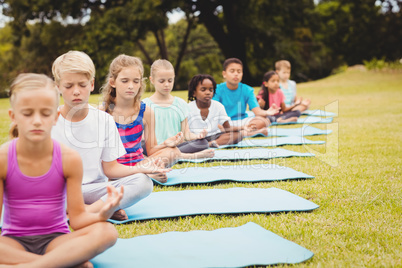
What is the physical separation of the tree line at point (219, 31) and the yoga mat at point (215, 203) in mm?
16076

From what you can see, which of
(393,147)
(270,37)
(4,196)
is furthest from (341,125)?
(270,37)

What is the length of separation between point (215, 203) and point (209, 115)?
2721 mm

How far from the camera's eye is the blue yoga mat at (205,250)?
2115 millimetres

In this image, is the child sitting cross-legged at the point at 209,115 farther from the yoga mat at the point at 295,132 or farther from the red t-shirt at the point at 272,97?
the red t-shirt at the point at 272,97

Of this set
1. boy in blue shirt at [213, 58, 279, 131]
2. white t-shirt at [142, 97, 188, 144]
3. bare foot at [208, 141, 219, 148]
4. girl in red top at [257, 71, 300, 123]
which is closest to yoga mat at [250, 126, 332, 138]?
boy in blue shirt at [213, 58, 279, 131]

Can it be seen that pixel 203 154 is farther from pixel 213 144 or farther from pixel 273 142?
pixel 273 142

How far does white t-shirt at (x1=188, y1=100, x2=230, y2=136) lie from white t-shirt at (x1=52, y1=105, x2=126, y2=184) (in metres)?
2.68

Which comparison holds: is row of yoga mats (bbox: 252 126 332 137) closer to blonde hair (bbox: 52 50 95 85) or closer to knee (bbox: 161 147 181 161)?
knee (bbox: 161 147 181 161)

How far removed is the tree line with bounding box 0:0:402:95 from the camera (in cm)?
1895

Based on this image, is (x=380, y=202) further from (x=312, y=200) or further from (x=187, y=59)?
(x=187, y=59)

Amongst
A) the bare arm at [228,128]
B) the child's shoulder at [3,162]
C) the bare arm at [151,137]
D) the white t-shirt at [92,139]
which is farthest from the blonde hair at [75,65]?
the bare arm at [228,128]

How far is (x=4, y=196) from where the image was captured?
6.48 ft

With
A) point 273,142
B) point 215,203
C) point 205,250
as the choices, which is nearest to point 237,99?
point 273,142

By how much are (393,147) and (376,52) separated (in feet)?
81.5
